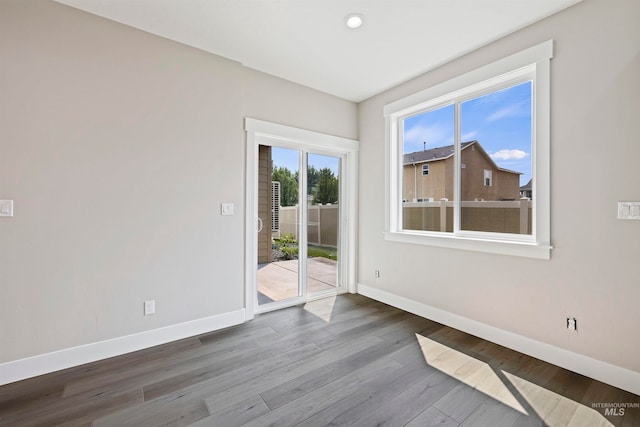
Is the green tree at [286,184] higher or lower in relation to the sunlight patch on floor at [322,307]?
higher

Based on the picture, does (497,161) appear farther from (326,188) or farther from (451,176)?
(326,188)

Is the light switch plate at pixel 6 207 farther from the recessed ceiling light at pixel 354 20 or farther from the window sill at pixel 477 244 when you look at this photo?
the window sill at pixel 477 244

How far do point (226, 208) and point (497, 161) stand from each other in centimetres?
279

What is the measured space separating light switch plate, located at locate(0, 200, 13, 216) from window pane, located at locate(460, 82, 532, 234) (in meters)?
3.94

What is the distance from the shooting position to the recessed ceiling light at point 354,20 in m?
2.35

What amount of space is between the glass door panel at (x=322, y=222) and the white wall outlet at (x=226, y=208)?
1132 mm

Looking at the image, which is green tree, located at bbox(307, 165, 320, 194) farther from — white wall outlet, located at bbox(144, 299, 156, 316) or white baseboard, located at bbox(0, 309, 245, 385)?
white wall outlet, located at bbox(144, 299, 156, 316)

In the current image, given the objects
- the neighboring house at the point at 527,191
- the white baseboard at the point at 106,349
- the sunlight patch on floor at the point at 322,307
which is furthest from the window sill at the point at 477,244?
the white baseboard at the point at 106,349

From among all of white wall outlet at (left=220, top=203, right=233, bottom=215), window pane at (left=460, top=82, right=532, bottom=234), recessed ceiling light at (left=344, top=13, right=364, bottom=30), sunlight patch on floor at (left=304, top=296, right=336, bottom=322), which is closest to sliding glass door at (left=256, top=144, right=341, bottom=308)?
sunlight patch on floor at (left=304, top=296, right=336, bottom=322)

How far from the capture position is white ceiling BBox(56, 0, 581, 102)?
2240 mm

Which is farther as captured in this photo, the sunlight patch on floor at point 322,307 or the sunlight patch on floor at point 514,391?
the sunlight patch on floor at point 322,307

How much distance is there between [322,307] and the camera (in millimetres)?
3621

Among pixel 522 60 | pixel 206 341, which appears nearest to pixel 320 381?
pixel 206 341

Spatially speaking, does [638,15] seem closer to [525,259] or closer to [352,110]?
[525,259]
